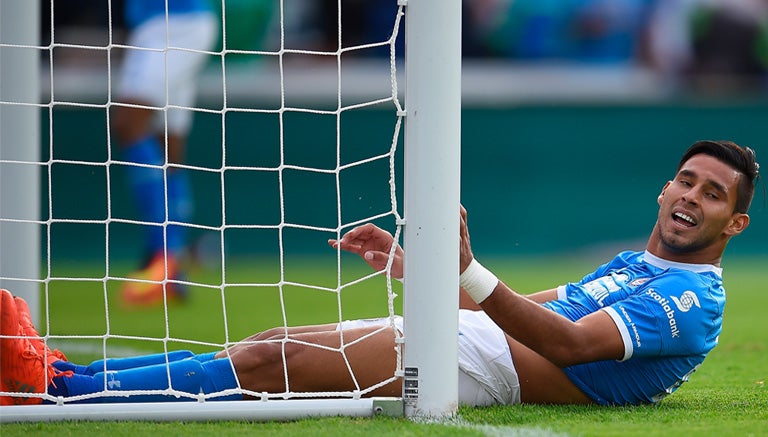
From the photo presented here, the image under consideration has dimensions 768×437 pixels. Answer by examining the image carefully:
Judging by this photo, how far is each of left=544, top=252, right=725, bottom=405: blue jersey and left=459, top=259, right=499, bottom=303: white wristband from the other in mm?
382

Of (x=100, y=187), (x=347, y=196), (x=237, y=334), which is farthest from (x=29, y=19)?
(x=347, y=196)

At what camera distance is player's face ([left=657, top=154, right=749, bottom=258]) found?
3.33m

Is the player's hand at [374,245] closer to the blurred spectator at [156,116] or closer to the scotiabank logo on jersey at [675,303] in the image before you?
the scotiabank logo on jersey at [675,303]

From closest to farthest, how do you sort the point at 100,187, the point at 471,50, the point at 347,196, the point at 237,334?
the point at 237,334 < the point at 100,187 < the point at 347,196 < the point at 471,50

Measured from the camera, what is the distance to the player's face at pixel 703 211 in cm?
333

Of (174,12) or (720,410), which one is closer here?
(720,410)

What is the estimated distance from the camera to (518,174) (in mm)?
11055

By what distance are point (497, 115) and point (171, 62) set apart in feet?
14.6

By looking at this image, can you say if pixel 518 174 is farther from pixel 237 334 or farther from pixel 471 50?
pixel 237 334

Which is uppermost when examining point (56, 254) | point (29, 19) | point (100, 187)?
point (29, 19)

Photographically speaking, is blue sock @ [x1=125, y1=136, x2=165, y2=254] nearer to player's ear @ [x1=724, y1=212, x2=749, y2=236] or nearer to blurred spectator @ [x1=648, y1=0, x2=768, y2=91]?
player's ear @ [x1=724, y1=212, x2=749, y2=236]

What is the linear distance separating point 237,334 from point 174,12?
2819mm

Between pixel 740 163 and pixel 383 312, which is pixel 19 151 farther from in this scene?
pixel 740 163

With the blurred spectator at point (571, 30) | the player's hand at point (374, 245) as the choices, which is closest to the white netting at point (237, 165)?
the blurred spectator at point (571, 30)
